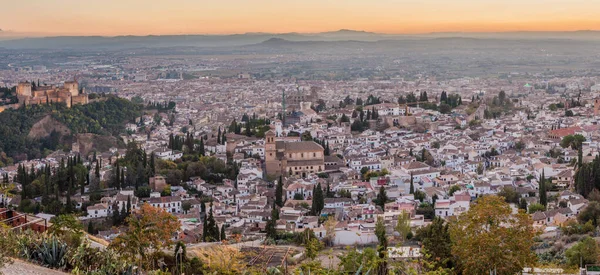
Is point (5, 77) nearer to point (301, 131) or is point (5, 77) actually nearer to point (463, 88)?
point (463, 88)

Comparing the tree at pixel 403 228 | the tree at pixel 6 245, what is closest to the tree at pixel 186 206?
the tree at pixel 403 228

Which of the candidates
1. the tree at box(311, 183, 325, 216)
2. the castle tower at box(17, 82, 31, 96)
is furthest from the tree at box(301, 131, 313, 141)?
the castle tower at box(17, 82, 31, 96)

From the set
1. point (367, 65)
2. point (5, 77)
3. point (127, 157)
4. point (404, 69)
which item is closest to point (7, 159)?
point (127, 157)

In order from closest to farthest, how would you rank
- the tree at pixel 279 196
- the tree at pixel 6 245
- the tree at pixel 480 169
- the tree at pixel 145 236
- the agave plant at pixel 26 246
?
the tree at pixel 6 245 → the agave plant at pixel 26 246 → the tree at pixel 145 236 → the tree at pixel 279 196 → the tree at pixel 480 169

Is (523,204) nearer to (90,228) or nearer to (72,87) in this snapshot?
(90,228)

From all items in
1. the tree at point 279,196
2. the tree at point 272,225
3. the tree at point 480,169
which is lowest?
the tree at point 480,169

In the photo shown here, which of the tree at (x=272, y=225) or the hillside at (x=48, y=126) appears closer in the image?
the tree at (x=272, y=225)

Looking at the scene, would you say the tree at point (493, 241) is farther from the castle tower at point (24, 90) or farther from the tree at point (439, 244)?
the castle tower at point (24, 90)

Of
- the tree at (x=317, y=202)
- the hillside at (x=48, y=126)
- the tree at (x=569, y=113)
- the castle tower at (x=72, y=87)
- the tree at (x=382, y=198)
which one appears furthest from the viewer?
the castle tower at (x=72, y=87)

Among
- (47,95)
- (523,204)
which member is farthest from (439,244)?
(47,95)
